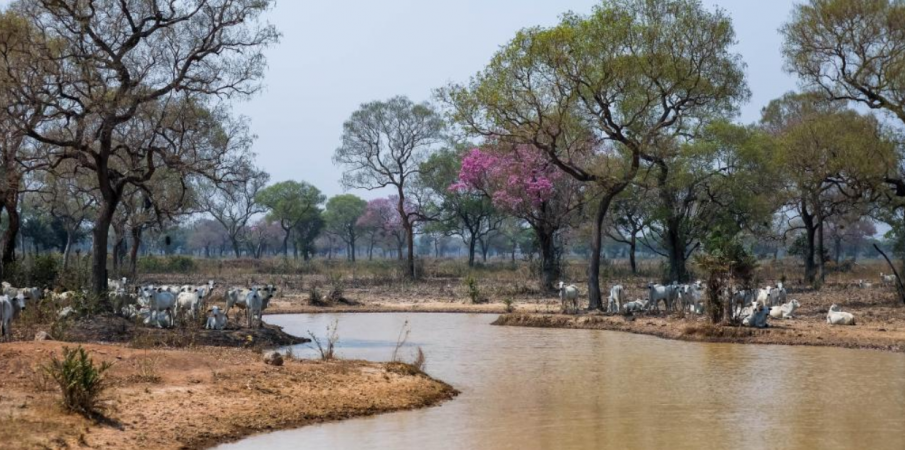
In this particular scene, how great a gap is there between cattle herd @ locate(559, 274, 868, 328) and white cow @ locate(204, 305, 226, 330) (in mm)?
11455

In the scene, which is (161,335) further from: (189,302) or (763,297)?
(763,297)

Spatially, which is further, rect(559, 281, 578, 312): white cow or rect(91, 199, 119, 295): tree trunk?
rect(559, 281, 578, 312): white cow

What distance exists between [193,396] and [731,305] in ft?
47.9

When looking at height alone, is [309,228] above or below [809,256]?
above

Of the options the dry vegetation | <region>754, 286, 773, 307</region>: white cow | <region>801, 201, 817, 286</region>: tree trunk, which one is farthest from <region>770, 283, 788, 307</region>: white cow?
<region>801, 201, 817, 286</region>: tree trunk

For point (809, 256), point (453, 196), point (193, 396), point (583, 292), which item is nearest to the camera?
point (193, 396)

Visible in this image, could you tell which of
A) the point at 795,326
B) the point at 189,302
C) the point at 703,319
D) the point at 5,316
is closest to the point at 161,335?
the point at 189,302

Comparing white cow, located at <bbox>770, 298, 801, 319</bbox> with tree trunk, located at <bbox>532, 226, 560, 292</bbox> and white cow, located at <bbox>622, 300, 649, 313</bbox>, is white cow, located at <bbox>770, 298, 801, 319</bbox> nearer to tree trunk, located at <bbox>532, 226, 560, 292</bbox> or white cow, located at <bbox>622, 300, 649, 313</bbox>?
white cow, located at <bbox>622, 300, 649, 313</bbox>

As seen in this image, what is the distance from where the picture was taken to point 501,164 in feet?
142

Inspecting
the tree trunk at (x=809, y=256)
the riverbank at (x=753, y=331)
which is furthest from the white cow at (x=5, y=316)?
the tree trunk at (x=809, y=256)

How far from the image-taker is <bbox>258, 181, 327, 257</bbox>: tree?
84.9 meters

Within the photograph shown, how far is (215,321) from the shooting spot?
20.5 m

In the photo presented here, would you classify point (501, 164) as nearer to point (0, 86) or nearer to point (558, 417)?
point (0, 86)

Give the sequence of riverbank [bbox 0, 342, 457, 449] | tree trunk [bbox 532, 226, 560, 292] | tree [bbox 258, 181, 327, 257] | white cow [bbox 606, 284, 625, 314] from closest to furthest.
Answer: riverbank [bbox 0, 342, 457, 449] < white cow [bbox 606, 284, 625, 314] < tree trunk [bbox 532, 226, 560, 292] < tree [bbox 258, 181, 327, 257]
